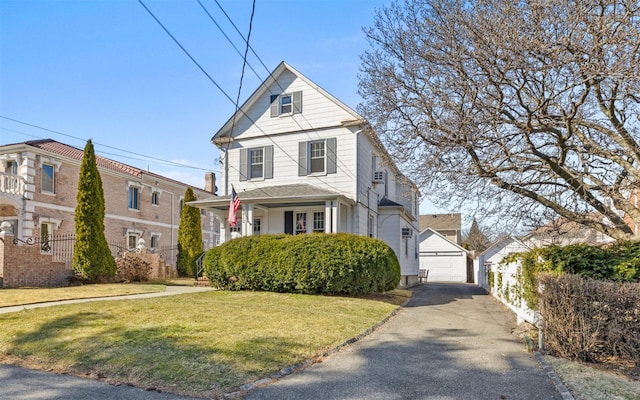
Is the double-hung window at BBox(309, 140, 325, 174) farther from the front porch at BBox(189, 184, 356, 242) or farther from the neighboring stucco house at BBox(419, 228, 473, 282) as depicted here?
the neighboring stucco house at BBox(419, 228, 473, 282)

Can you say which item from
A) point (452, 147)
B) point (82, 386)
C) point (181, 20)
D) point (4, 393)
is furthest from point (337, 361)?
point (181, 20)

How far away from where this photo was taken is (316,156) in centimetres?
1839

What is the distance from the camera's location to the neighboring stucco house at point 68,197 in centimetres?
2050

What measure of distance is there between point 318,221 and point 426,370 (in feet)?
40.7

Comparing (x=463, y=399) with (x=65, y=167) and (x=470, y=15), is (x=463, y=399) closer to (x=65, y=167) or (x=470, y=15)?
(x=470, y=15)

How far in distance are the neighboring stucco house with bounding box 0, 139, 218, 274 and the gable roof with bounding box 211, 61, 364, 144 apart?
28.3ft

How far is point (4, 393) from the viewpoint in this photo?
475 centimetres

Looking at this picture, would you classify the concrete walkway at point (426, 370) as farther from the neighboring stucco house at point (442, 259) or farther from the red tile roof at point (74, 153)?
the neighboring stucco house at point (442, 259)

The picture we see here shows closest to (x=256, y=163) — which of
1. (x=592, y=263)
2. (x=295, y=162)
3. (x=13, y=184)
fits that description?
(x=295, y=162)

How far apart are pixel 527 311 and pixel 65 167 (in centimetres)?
2297

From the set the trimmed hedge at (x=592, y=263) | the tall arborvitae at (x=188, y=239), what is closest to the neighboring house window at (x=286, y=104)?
the tall arborvitae at (x=188, y=239)

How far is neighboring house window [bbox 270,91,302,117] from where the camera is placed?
739 inches

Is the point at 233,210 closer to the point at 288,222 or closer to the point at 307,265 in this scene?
the point at 288,222

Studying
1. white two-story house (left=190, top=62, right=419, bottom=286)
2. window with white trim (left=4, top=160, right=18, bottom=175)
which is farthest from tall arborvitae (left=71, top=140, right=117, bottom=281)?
window with white trim (left=4, top=160, right=18, bottom=175)
